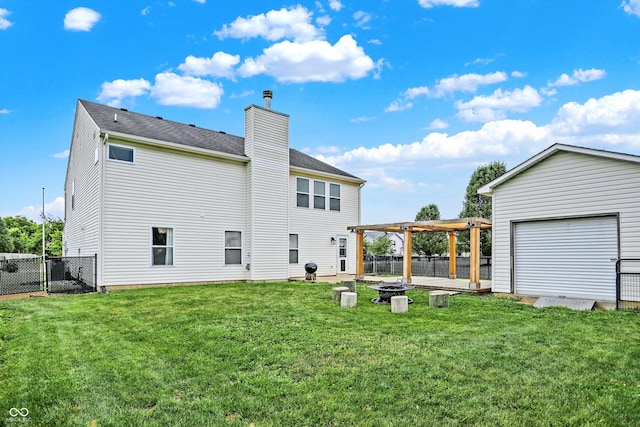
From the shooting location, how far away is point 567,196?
9461mm

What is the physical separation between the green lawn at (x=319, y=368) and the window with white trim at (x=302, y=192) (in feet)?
29.6

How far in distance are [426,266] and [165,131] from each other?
522 inches

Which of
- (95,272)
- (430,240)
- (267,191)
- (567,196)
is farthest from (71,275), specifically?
(430,240)

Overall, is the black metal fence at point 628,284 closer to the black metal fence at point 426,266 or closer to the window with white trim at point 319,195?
the black metal fence at point 426,266

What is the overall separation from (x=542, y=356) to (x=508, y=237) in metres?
6.58

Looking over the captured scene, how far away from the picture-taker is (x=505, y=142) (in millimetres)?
19391

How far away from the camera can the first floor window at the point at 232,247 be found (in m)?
13.9

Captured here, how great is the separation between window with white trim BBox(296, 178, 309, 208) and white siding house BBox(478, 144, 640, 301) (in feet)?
25.0

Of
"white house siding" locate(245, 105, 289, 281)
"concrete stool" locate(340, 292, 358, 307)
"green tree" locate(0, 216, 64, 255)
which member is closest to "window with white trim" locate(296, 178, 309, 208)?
"white house siding" locate(245, 105, 289, 281)

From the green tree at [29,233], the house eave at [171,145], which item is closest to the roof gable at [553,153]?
the house eave at [171,145]

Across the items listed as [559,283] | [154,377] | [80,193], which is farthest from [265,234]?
[154,377]

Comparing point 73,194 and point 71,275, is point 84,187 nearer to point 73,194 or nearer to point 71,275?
point 71,275

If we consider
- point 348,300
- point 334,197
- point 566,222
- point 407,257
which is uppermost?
point 334,197

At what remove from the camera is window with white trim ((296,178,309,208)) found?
16.3 m
